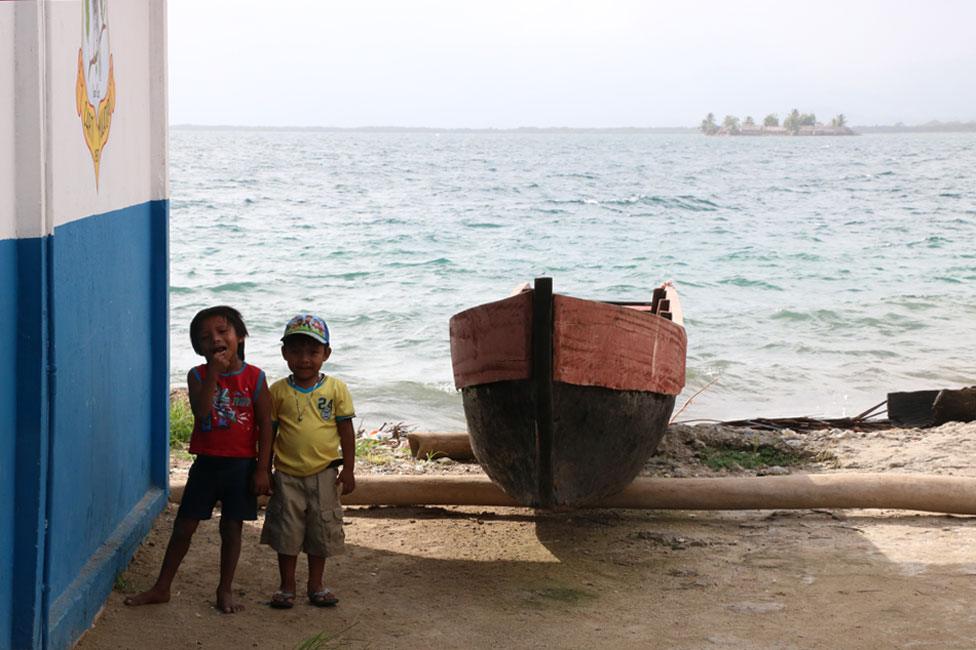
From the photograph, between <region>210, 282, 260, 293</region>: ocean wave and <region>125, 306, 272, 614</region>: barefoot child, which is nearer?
<region>125, 306, 272, 614</region>: barefoot child

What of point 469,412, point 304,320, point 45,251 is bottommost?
point 469,412

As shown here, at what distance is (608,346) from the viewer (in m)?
5.43

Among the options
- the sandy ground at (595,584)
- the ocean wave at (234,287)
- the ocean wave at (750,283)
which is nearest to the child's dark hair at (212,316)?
the sandy ground at (595,584)

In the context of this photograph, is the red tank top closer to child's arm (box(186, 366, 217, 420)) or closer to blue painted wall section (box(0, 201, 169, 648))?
child's arm (box(186, 366, 217, 420))

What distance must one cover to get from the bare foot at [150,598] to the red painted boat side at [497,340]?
178 cm

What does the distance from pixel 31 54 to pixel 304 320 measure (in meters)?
1.53

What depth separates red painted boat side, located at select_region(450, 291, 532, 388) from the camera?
17.3 feet

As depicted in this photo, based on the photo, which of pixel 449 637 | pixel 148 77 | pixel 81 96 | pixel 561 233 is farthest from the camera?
pixel 561 233

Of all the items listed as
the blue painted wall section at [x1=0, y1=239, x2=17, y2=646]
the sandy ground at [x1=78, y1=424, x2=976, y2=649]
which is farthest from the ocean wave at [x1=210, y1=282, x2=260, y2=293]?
the blue painted wall section at [x1=0, y1=239, x2=17, y2=646]

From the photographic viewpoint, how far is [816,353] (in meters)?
16.0

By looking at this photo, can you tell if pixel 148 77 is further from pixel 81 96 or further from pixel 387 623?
pixel 387 623

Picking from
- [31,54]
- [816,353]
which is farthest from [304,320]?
[816,353]

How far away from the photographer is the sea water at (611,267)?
47.2 feet

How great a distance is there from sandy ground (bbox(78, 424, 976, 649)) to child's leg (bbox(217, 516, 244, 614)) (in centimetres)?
6
